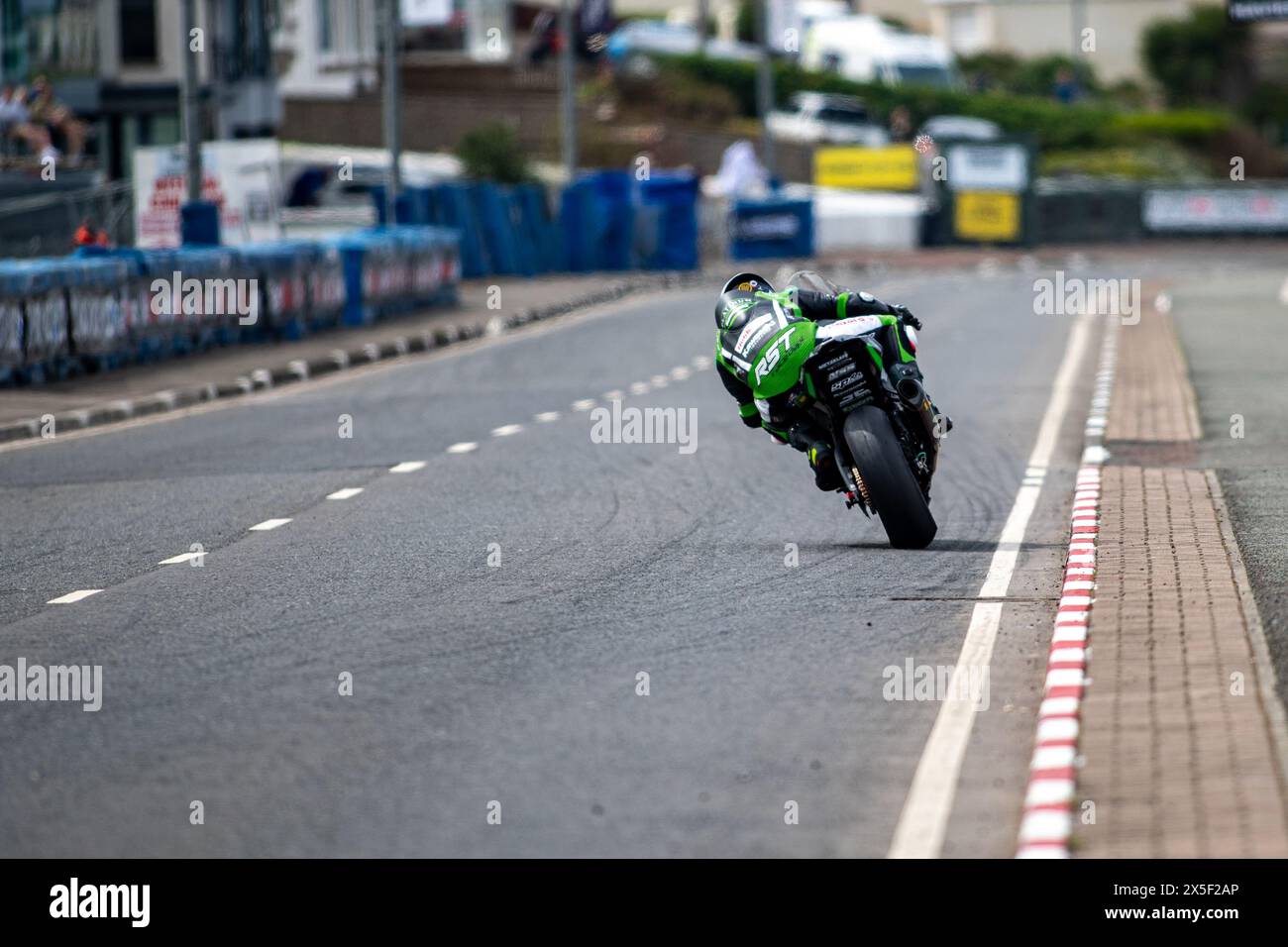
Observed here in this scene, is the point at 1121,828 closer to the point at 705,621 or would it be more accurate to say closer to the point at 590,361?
the point at 705,621

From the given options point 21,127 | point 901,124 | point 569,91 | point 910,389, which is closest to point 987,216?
point 901,124

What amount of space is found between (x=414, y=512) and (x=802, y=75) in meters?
56.2

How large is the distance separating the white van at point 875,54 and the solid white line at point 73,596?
57.8 metres

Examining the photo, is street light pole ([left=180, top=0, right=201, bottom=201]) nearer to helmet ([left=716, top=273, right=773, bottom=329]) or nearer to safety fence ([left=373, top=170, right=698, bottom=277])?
safety fence ([left=373, top=170, right=698, bottom=277])

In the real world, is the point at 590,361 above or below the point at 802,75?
below

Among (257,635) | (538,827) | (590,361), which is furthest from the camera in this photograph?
(590,361)

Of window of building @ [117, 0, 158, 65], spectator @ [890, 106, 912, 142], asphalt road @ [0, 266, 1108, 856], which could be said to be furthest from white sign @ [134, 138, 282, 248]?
spectator @ [890, 106, 912, 142]

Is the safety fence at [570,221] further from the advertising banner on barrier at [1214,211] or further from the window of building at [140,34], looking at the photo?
the advertising banner on barrier at [1214,211]

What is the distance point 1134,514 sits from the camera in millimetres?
13031

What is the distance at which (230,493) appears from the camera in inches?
591

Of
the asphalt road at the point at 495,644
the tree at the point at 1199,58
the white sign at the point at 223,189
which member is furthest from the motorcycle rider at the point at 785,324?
the tree at the point at 1199,58

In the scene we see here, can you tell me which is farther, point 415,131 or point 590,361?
point 415,131
